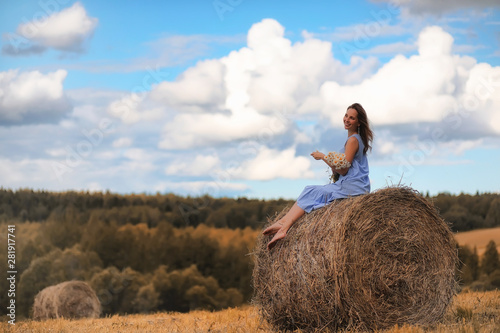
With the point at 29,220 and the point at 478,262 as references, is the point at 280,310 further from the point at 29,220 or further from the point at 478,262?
the point at 29,220

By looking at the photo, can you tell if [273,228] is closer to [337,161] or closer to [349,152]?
[337,161]

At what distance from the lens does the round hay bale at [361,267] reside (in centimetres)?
664

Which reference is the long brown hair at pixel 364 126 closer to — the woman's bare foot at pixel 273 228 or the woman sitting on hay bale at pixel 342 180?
the woman sitting on hay bale at pixel 342 180

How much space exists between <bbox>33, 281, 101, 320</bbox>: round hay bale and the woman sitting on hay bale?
7.21 m

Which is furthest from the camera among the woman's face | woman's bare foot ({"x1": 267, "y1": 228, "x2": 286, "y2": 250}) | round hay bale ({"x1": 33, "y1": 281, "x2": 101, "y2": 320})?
round hay bale ({"x1": 33, "y1": 281, "x2": 101, "y2": 320})

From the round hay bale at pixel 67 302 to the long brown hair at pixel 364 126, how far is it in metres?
8.37

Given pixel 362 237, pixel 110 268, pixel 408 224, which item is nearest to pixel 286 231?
pixel 362 237

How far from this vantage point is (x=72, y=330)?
25.9 feet

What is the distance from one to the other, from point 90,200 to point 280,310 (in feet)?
61.8

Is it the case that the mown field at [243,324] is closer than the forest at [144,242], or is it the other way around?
the mown field at [243,324]

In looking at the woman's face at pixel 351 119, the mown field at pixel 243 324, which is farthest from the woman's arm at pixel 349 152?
the mown field at pixel 243 324

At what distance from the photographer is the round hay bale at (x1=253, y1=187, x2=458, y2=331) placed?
664cm

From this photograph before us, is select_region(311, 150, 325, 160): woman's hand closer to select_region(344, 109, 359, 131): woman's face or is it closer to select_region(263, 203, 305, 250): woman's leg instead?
select_region(344, 109, 359, 131): woman's face

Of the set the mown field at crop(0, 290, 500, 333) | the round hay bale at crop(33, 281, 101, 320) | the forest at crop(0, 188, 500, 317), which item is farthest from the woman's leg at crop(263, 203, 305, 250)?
the forest at crop(0, 188, 500, 317)
